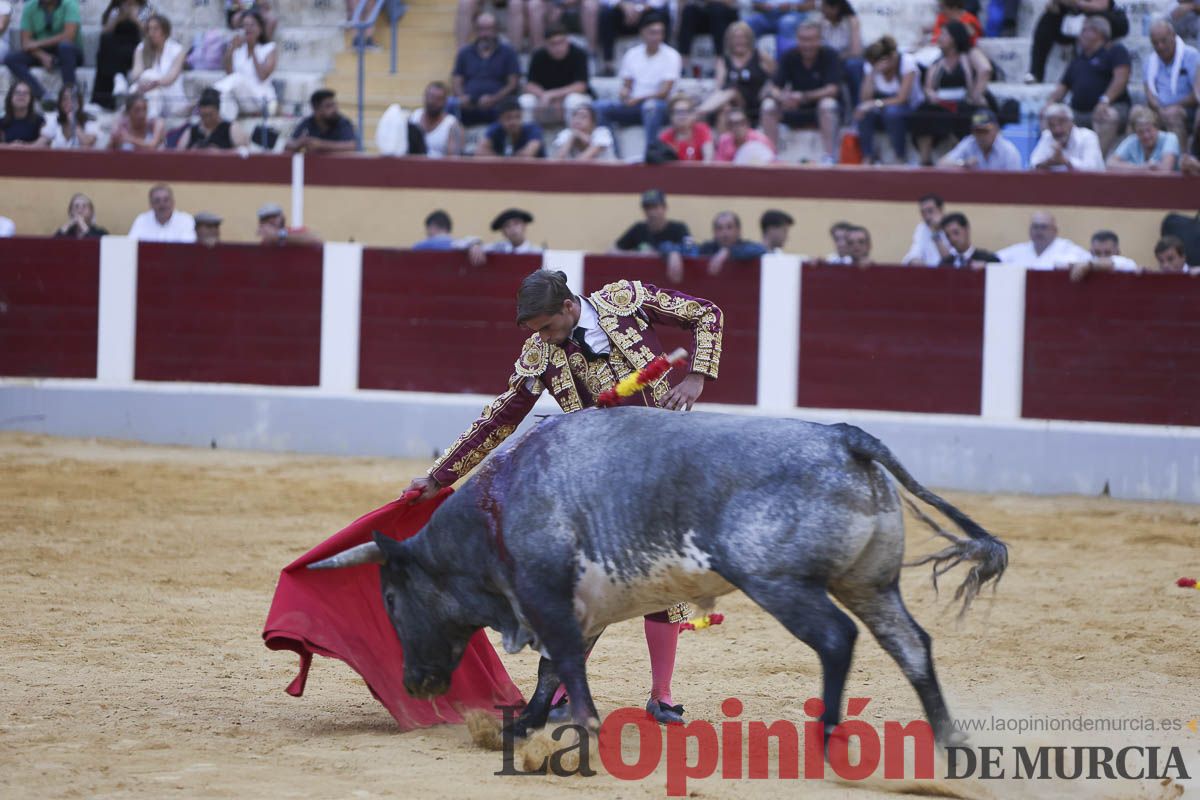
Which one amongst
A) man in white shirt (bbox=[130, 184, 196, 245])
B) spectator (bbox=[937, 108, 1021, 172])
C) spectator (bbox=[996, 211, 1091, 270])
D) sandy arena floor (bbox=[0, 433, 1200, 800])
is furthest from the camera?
man in white shirt (bbox=[130, 184, 196, 245])

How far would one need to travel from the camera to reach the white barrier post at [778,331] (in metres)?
9.27

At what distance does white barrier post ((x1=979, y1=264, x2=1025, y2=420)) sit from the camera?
355 inches

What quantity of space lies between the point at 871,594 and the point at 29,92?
925 centimetres

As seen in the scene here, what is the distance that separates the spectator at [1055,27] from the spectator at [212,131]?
16.7 feet

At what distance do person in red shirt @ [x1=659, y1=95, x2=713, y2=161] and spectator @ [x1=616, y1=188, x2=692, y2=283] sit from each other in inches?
21.3

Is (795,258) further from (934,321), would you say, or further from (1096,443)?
(1096,443)

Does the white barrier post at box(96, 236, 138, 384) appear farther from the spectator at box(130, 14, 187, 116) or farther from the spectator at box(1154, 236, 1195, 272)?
the spectator at box(1154, 236, 1195, 272)

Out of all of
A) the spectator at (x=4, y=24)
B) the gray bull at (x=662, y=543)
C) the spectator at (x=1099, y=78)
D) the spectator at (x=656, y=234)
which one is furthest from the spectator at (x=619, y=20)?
the gray bull at (x=662, y=543)

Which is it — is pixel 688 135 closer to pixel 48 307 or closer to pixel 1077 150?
pixel 1077 150

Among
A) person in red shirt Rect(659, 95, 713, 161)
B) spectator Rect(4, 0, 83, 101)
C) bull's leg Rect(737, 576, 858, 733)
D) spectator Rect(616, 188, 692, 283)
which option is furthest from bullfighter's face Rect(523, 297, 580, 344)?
spectator Rect(4, 0, 83, 101)

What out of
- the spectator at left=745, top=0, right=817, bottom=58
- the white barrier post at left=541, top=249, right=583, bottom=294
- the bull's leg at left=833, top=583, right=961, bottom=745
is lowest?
the bull's leg at left=833, top=583, right=961, bottom=745

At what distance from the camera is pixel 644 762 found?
4.04 m

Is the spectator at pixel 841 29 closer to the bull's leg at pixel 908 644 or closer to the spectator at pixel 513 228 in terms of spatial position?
the spectator at pixel 513 228

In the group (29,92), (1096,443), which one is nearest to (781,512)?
(1096,443)
